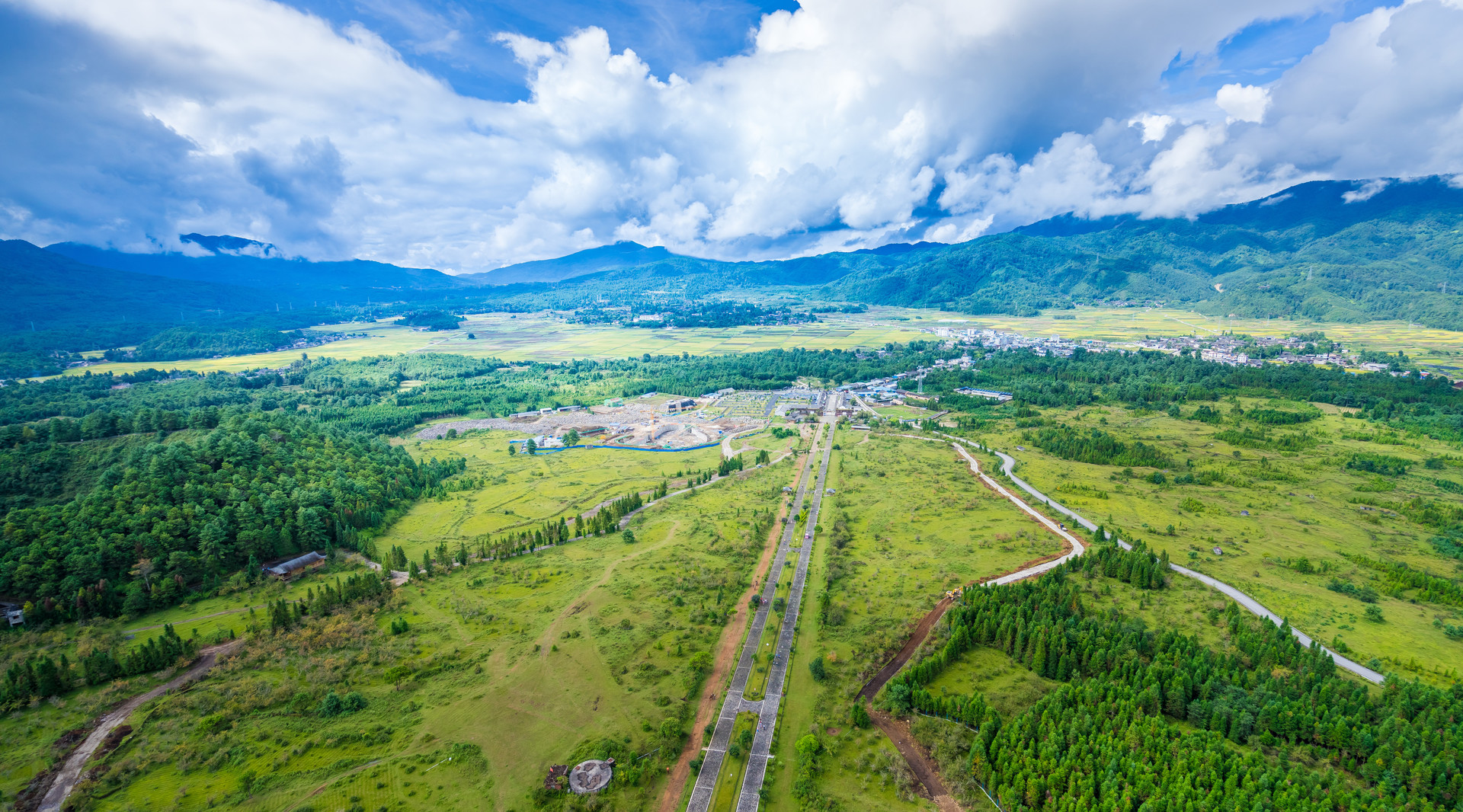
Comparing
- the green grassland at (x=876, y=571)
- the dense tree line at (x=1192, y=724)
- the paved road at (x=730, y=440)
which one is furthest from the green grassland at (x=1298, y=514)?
the paved road at (x=730, y=440)

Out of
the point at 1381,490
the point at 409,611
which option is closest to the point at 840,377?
the point at 1381,490

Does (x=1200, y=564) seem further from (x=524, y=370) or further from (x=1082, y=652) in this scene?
(x=524, y=370)

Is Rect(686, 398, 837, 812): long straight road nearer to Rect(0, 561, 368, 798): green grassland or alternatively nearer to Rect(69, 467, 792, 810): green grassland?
Rect(69, 467, 792, 810): green grassland

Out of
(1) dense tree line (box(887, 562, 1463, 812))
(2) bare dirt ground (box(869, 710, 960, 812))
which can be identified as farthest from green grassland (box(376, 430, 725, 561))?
(1) dense tree line (box(887, 562, 1463, 812))

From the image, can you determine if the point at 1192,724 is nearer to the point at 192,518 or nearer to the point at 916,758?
the point at 916,758

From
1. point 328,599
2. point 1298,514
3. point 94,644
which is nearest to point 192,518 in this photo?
point 94,644

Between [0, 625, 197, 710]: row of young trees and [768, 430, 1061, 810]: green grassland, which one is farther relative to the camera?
[0, 625, 197, 710]: row of young trees
